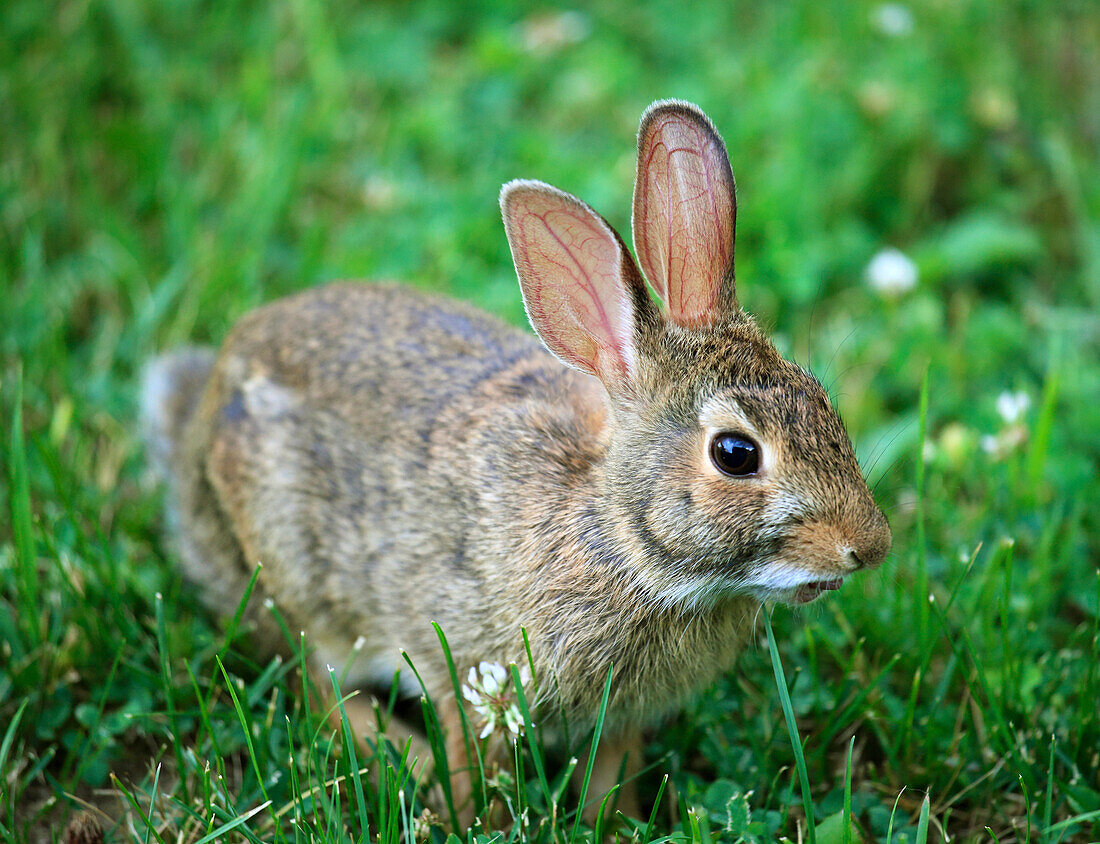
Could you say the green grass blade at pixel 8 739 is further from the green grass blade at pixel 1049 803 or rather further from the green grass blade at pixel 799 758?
the green grass blade at pixel 1049 803

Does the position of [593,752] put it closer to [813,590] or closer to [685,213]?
[813,590]

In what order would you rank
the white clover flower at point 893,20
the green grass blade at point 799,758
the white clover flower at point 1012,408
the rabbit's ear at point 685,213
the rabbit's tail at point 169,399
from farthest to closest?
the white clover flower at point 893,20
the rabbit's tail at point 169,399
the white clover flower at point 1012,408
the rabbit's ear at point 685,213
the green grass blade at point 799,758

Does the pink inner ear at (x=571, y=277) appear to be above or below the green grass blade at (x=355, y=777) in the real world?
above

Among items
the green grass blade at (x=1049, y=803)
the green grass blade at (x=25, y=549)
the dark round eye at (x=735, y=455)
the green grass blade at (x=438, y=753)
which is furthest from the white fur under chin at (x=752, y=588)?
the green grass blade at (x=25, y=549)

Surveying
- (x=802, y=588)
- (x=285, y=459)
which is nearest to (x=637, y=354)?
(x=802, y=588)

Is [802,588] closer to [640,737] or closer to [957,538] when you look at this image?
[640,737]

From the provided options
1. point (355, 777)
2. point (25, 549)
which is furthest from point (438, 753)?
point (25, 549)
